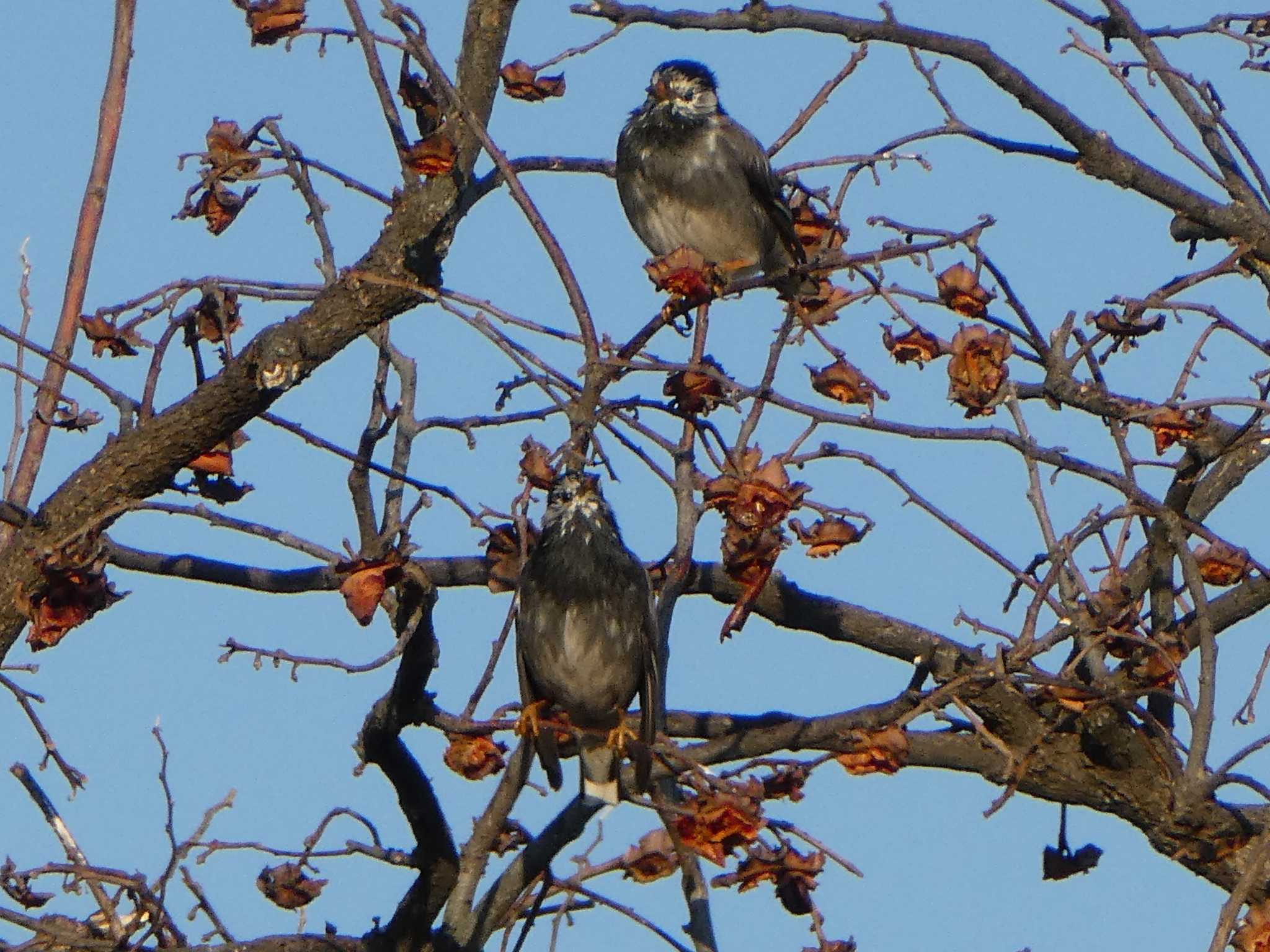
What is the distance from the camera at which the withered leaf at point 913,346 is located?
3820mm

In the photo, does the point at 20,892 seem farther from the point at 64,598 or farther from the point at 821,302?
the point at 821,302

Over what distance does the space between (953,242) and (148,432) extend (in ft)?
6.60

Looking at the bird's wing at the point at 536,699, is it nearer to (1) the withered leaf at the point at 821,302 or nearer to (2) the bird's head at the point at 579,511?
(2) the bird's head at the point at 579,511

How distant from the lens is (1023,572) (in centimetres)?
437

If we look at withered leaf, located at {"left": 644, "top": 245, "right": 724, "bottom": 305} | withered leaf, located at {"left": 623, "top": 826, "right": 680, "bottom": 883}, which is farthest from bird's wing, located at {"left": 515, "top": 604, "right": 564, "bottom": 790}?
withered leaf, located at {"left": 644, "top": 245, "right": 724, "bottom": 305}

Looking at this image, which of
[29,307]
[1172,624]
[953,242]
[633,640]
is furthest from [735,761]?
[29,307]

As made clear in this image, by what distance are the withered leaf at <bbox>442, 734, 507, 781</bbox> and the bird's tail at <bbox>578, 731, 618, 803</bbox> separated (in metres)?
0.62

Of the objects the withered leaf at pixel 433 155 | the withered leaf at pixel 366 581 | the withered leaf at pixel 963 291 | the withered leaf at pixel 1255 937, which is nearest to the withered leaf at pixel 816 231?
the withered leaf at pixel 963 291

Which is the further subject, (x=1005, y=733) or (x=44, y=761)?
(x=1005, y=733)

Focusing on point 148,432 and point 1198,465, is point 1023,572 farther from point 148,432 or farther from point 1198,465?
point 148,432

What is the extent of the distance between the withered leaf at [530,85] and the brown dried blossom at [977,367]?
1075mm

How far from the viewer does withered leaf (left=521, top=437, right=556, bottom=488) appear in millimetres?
3430

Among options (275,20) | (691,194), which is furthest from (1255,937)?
(691,194)

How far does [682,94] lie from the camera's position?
6.42 metres
